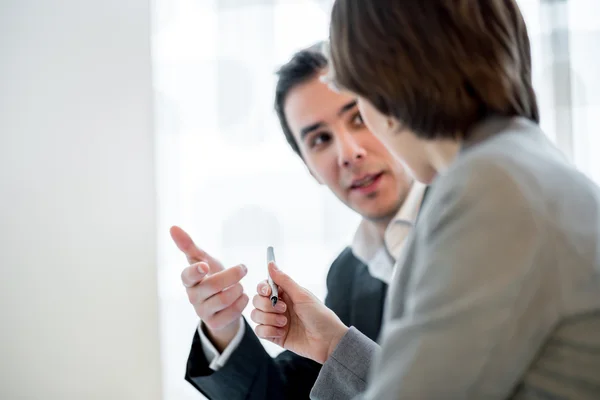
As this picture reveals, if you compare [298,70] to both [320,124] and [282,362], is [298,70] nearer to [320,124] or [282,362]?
[320,124]

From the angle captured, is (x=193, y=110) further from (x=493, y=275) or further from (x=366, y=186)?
(x=493, y=275)

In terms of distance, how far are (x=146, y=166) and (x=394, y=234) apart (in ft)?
2.73

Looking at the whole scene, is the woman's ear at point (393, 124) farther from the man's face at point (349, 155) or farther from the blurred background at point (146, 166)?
the blurred background at point (146, 166)

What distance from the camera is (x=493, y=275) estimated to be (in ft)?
1.60

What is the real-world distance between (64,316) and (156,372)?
316 mm

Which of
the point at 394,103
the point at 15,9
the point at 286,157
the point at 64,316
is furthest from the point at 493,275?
the point at 15,9

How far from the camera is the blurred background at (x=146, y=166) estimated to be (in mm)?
1800

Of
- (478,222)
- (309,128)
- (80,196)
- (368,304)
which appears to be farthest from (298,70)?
(478,222)

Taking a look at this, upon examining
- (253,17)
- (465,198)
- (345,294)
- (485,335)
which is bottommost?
(345,294)

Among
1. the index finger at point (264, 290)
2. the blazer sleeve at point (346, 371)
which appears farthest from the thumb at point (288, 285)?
the blazer sleeve at point (346, 371)

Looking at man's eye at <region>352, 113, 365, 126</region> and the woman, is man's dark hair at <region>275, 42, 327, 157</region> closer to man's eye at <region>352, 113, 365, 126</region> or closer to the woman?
man's eye at <region>352, 113, 365, 126</region>

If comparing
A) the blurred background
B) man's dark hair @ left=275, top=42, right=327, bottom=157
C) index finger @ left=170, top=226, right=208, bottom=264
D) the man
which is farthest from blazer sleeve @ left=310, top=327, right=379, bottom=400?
the blurred background

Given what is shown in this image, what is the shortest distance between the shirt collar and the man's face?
1.0 inches

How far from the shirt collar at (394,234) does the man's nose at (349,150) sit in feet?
0.47
